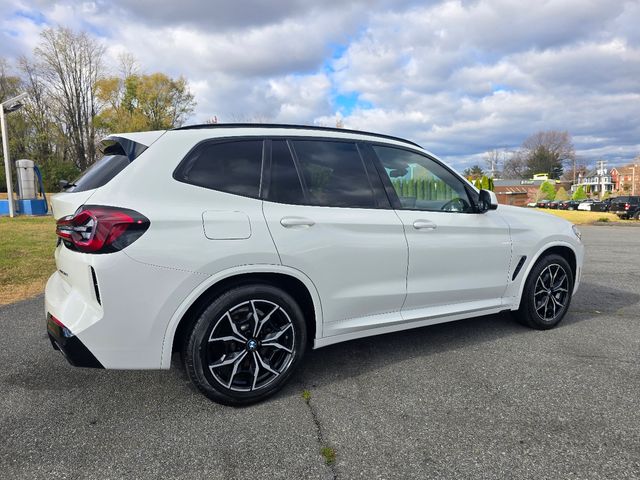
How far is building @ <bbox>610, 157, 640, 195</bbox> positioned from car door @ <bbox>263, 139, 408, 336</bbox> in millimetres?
88946

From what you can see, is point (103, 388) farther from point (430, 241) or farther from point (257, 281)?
point (430, 241)

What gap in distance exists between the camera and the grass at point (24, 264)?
229 inches

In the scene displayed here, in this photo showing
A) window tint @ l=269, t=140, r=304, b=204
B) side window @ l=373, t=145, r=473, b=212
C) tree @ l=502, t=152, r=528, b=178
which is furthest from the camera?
tree @ l=502, t=152, r=528, b=178

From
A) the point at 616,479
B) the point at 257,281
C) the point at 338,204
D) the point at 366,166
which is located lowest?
the point at 616,479

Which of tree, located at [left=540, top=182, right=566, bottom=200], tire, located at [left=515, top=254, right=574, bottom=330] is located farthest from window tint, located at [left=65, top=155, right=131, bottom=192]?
tree, located at [left=540, top=182, right=566, bottom=200]

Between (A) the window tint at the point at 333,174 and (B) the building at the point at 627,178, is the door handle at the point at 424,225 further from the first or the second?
(B) the building at the point at 627,178

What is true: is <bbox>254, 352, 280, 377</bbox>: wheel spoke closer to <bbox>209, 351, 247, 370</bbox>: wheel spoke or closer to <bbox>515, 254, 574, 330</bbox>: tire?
<bbox>209, 351, 247, 370</bbox>: wheel spoke

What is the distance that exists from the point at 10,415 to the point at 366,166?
115 inches

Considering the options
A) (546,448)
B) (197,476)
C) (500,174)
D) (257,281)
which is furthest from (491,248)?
(500,174)

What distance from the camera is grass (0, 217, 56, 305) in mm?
5807

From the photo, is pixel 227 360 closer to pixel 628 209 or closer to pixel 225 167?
pixel 225 167

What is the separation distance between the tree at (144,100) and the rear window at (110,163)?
39541 millimetres

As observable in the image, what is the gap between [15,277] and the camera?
253 inches

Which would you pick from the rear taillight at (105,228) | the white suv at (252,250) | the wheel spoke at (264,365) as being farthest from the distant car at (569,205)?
the rear taillight at (105,228)
